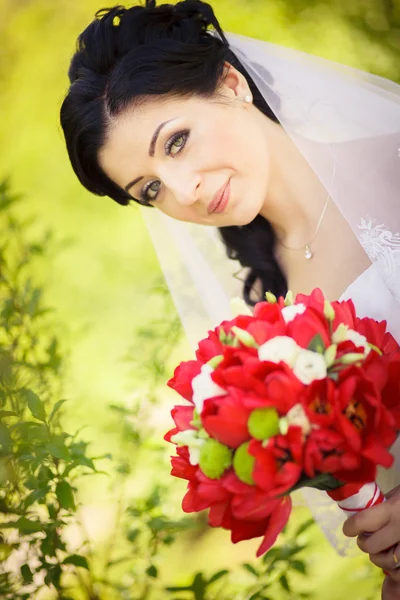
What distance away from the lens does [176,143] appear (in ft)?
3.95

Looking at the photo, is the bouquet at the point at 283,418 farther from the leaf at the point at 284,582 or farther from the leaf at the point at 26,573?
the leaf at the point at 284,582

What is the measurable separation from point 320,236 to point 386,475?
510 millimetres

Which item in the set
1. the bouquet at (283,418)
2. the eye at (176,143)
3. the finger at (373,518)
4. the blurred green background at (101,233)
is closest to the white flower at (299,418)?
the bouquet at (283,418)

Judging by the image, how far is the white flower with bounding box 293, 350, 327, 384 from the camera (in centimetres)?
78

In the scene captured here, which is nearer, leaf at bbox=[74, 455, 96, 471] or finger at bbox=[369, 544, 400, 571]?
finger at bbox=[369, 544, 400, 571]

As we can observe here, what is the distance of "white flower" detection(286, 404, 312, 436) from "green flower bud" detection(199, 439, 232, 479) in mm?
99

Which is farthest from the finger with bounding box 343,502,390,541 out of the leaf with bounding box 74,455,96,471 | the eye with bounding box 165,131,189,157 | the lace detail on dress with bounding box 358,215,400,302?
the eye with bounding box 165,131,189,157

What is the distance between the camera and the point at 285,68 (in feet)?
4.25

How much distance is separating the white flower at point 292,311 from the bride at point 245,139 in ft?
0.89

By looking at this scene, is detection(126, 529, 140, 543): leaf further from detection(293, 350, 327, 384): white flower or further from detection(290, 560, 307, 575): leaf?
detection(293, 350, 327, 384): white flower

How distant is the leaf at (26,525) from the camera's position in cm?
114

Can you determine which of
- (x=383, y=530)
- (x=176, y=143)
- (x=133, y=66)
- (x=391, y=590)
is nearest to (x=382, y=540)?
(x=383, y=530)

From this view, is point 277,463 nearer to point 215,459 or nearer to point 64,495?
point 215,459

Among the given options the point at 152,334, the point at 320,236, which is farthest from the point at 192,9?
the point at 152,334
